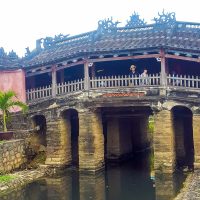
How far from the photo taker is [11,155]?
63.7 ft

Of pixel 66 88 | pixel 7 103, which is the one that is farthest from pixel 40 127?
pixel 7 103

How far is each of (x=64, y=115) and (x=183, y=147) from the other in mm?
7426

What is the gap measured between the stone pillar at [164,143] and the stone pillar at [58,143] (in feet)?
17.3

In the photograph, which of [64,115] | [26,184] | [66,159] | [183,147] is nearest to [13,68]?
[64,115]

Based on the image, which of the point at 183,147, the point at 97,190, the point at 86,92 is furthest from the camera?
the point at 183,147

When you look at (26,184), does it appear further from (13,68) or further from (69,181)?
(13,68)

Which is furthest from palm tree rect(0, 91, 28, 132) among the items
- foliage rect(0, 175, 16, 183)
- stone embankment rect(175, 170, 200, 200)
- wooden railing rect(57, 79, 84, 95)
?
stone embankment rect(175, 170, 200, 200)

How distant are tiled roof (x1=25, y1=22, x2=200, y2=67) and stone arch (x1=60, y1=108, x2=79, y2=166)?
3173mm

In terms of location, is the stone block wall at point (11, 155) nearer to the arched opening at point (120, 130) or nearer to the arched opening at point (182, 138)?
the arched opening at point (120, 130)

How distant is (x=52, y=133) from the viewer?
21.1 m

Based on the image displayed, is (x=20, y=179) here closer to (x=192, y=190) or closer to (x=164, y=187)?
(x=164, y=187)

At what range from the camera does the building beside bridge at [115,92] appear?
739 inches

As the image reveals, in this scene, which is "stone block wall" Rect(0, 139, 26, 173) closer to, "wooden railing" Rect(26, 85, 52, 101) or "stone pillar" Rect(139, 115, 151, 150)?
"wooden railing" Rect(26, 85, 52, 101)

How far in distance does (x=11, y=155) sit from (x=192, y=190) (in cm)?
968
